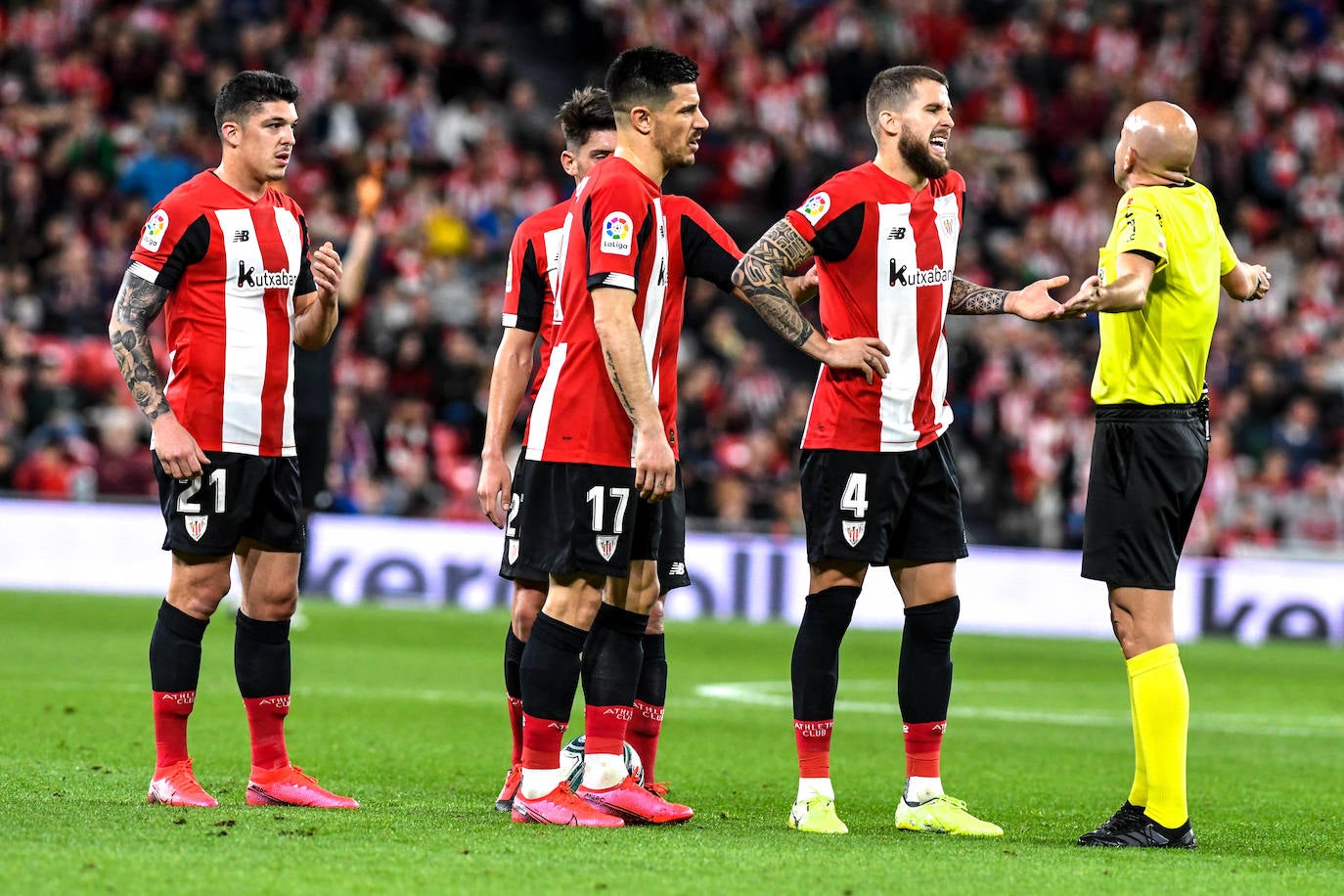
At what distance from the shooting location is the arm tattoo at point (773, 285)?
6.22 metres

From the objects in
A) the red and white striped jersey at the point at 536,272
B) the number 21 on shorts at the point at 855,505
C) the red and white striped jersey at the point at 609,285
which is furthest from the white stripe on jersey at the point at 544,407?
the number 21 on shorts at the point at 855,505

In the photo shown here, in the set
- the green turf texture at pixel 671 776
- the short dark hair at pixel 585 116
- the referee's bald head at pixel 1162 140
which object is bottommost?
the green turf texture at pixel 671 776

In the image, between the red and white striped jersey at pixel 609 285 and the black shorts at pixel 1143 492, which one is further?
the black shorts at pixel 1143 492

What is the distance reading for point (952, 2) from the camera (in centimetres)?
2555

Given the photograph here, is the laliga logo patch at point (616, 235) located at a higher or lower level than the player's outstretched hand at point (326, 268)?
higher

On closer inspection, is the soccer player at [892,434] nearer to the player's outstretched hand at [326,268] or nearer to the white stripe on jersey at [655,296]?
the white stripe on jersey at [655,296]

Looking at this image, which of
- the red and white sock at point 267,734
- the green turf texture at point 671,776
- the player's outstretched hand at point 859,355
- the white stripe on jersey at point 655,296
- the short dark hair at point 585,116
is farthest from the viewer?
the short dark hair at point 585,116

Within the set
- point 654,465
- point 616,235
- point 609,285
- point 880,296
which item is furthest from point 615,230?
point 880,296

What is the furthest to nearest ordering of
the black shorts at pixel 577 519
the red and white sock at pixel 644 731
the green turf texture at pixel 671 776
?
the red and white sock at pixel 644 731
the black shorts at pixel 577 519
the green turf texture at pixel 671 776

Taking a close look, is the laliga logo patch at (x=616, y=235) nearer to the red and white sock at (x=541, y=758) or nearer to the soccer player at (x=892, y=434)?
the soccer player at (x=892, y=434)

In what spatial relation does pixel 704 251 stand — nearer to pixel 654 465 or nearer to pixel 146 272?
pixel 654 465

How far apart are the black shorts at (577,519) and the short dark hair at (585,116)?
162cm

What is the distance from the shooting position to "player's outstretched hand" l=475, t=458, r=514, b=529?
22.9 ft

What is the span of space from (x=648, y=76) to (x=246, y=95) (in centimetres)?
147
